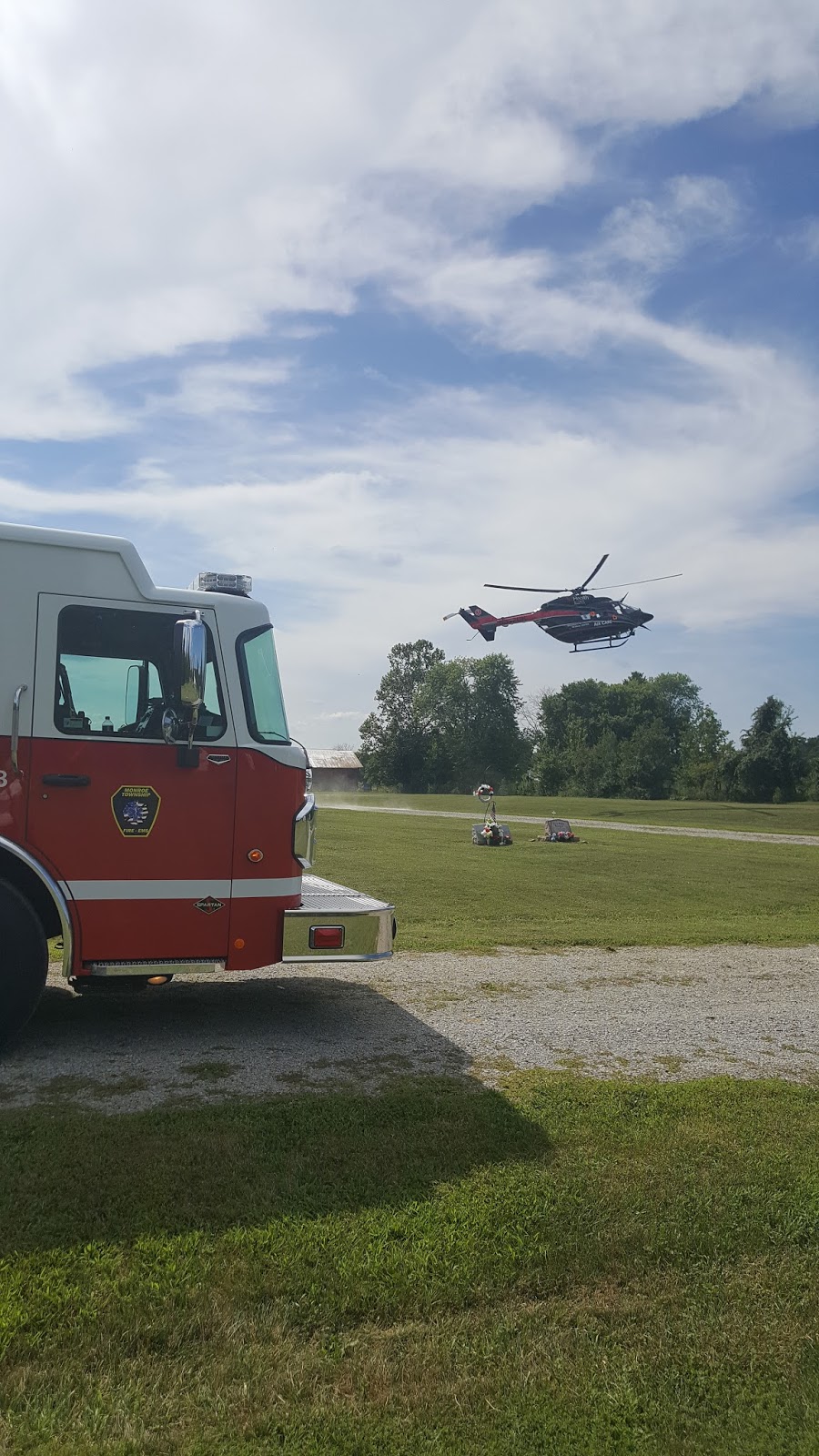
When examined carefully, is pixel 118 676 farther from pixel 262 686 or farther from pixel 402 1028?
pixel 402 1028

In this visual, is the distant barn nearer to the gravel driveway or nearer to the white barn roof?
the white barn roof

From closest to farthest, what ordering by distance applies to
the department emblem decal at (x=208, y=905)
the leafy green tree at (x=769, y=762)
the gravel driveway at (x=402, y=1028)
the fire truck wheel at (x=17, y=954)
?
the fire truck wheel at (x=17, y=954) < the gravel driveway at (x=402, y=1028) < the department emblem decal at (x=208, y=905) < the leafy green tree at (x=769, y=762)

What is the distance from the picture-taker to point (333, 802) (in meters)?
69.6

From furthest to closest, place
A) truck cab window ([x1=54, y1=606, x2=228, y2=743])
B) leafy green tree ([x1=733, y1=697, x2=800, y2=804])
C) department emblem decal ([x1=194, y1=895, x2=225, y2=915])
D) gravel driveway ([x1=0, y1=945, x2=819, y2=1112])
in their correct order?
leafy green tree ([x1=733, y1=697, x2=800, y2=804])
department emblem decal ([x1=194, y1=895, x2=225, y2=915])
truck cab window ([x1=54, y1=606, x2=228, y2=743])
gravel driveway ([x1=0, y1=945, x2=819, y2=1112])

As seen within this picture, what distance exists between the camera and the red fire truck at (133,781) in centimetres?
613

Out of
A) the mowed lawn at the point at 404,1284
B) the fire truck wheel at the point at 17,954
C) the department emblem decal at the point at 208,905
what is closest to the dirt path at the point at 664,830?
the department emblem decal at the point at 208,905

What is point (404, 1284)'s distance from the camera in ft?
12.1

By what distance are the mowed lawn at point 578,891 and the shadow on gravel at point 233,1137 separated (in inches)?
179

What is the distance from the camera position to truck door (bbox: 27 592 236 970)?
6199 mm

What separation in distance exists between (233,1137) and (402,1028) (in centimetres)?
270

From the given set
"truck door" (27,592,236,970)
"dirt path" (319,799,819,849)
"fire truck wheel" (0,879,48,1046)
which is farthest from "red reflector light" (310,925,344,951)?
"dirt path" (319,799,819,849)

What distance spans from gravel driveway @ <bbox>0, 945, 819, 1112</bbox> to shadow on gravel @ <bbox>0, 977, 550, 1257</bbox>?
3 cm

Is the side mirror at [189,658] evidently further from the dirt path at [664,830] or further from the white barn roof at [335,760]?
the white barn roof at [335,760]

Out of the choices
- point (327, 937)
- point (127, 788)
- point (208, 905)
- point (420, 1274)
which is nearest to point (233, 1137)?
point (420, 1274)
